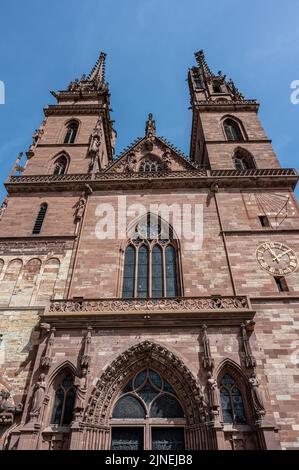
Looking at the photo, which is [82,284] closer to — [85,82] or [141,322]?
[141,322]

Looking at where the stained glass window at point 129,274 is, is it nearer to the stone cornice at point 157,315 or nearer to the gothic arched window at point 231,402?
the stone cornice at point 157,315

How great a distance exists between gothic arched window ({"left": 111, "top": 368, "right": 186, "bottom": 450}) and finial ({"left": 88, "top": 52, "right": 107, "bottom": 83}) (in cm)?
2614

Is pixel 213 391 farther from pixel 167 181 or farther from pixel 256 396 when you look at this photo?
pixel 167 181

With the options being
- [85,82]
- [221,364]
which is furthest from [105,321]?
[85,82]

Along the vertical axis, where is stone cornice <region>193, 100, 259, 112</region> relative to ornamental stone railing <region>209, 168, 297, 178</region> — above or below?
above

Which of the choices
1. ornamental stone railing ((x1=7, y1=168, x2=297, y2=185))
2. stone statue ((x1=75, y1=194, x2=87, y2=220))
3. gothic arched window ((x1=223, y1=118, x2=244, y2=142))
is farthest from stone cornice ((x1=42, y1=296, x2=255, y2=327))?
gothic arched window ((x1=223, y1=118, x2=244, y2=142))

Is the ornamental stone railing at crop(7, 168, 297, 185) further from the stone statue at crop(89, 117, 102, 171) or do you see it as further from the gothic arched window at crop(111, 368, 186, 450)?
the gothic arched window at crop(111, 368, 186, 450)

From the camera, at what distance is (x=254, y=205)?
575 inches

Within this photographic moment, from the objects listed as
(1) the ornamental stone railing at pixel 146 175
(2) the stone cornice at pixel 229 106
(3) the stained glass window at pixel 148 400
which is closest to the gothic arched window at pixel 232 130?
(2) the stone cornice at pixel 229 106

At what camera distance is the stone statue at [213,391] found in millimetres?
8250

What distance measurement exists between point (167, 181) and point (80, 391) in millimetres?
10169

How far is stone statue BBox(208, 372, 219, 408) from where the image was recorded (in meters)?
8.25

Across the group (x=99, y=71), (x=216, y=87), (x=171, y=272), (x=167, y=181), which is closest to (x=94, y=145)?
(x=167, y=181)
